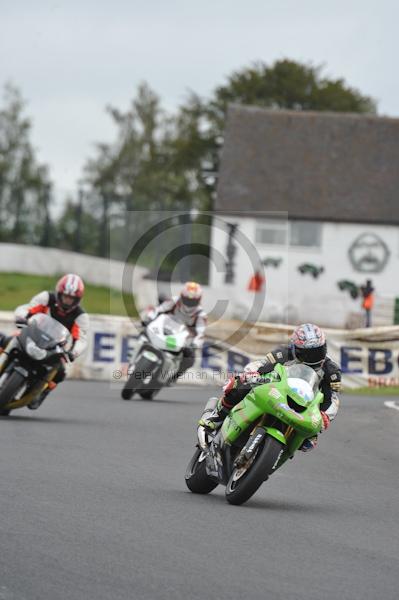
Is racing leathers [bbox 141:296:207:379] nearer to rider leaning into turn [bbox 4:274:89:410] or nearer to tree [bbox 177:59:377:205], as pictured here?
rider leaning into turn [bbox 4:274:89:410]

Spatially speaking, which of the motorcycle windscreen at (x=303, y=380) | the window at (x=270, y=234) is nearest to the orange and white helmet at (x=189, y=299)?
the motorcycle windscreen at (x=303, y=380)

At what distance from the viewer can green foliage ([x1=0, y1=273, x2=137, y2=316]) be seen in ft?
135

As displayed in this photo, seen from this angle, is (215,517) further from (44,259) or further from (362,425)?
(44,259)

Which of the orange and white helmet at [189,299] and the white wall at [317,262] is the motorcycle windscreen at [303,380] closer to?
the orange and white helmet at [189,299]

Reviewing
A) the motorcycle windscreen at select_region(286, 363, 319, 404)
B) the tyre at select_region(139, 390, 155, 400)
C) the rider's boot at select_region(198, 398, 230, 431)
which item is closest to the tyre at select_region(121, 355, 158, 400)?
the tyre at select_region(139, 390, 155, 400)

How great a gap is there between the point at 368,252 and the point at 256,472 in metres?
43.9

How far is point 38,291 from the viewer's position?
141 feet

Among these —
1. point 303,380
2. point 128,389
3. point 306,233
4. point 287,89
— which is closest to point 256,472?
point 303,380

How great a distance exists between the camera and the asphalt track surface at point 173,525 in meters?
6.43

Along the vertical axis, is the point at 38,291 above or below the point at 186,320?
below

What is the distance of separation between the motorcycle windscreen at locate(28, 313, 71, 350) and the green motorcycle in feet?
16.4

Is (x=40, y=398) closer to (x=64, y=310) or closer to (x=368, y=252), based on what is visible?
(x=64, y=310)

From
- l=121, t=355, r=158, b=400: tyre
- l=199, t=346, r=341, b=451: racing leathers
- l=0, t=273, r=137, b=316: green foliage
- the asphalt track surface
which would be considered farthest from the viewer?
l=0, t=273, r=137, b=316: green foliage

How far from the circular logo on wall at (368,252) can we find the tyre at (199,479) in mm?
42460
